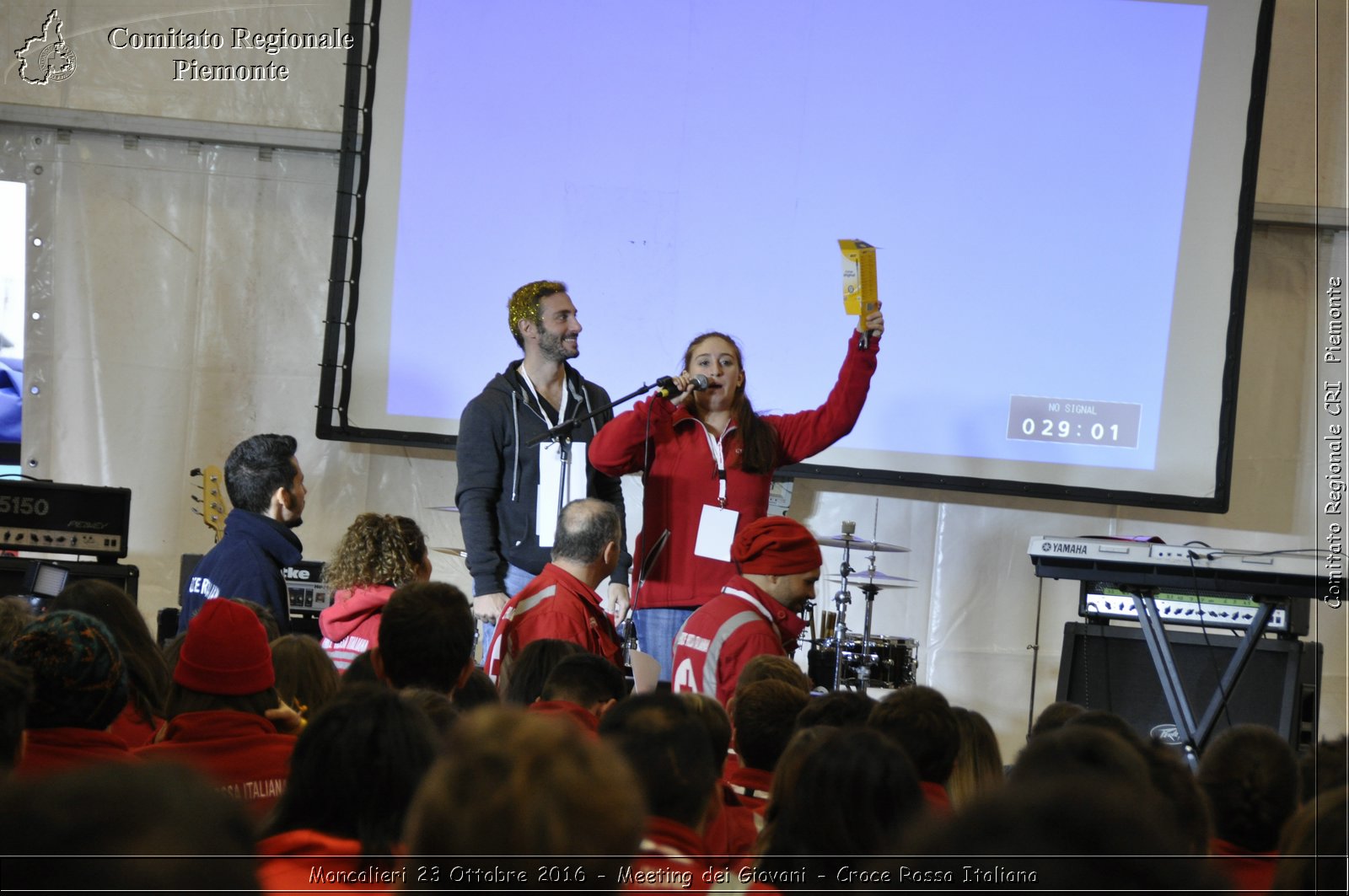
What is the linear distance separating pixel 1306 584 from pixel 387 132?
3.98 meters

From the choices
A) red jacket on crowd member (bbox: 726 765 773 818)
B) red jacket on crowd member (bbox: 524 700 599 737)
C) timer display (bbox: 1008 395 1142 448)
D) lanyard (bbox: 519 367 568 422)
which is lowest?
red jacket on crowd member (bbox: 726 765 773 818)

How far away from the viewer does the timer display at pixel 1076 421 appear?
5379 mm

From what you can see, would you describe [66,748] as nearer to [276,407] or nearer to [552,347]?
[552,347]

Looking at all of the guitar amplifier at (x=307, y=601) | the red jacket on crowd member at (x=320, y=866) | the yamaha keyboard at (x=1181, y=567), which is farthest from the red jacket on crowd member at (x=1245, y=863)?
the guitar amplifier at (x=307, y=601)

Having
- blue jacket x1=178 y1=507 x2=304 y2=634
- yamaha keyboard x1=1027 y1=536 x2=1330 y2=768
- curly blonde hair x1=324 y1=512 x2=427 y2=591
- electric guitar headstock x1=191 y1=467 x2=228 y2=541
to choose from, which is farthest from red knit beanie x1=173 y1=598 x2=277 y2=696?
electric guitar headstock x1=191 y1=467 x2=228 y2=541

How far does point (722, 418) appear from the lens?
3.62 metres

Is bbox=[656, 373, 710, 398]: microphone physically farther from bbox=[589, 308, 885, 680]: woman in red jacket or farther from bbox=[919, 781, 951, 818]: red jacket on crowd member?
bbox=[919, 781, 951, 818]: red jacket on crowd member

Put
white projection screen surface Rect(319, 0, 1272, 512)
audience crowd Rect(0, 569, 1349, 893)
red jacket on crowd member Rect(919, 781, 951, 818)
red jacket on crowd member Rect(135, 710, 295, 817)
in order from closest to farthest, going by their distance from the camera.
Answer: audience crowd Rect(0, 569, 1349, 893), red jacket on crowd member Rect(919, 781, 951, 818), red jacket on crowd member Rect(135, 710, 295, 817), white projection screen surface Rect(319, 0, 1272, 512)

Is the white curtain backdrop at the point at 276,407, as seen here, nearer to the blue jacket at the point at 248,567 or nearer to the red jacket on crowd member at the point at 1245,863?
the blue jacket at the point at 248,567

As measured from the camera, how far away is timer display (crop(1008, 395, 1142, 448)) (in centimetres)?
538

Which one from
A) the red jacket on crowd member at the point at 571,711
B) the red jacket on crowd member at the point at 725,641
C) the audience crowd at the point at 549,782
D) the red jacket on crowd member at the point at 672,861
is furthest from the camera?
the red jacket on crowd member at the point at 725,641

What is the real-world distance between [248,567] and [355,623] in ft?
1.19

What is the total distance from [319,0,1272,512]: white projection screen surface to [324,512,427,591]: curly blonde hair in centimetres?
195

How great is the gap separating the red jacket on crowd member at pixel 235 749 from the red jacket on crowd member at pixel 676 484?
1615 mm
